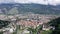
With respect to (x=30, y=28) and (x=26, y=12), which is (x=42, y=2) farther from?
(x=30, y=28)

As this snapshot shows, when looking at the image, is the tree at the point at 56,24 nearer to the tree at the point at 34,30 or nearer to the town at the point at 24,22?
the town at the point at 24,22

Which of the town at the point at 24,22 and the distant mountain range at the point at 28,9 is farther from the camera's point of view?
the distant mountain range at the point at 28,9

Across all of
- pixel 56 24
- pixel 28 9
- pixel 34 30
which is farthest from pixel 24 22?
pixel 56 24

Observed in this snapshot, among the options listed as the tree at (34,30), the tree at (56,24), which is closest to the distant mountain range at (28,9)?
the tree at (56,24)

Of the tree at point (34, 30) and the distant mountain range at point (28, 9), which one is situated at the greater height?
the distant mountain range at point (28, 9)

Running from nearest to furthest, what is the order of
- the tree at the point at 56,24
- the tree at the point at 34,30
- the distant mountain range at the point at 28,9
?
the tree at the point at 34,30
the tree at the point at 56,24
the distant mountain range at the point at 28,9

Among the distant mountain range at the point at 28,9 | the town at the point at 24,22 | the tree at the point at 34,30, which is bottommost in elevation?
the tree at the point at 34,30

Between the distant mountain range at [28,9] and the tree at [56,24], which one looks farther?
the distant mountain range at [28,9]

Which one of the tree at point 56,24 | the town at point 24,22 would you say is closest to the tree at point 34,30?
the town at point 24,22

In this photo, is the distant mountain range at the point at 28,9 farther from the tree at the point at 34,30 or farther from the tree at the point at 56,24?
the tree at the point at 34,30

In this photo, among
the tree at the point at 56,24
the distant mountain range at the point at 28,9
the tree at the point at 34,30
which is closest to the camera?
the tree at the point at 34,30

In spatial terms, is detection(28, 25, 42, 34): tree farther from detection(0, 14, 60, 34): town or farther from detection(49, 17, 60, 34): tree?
detection(49, 17, 60, 34): tree
